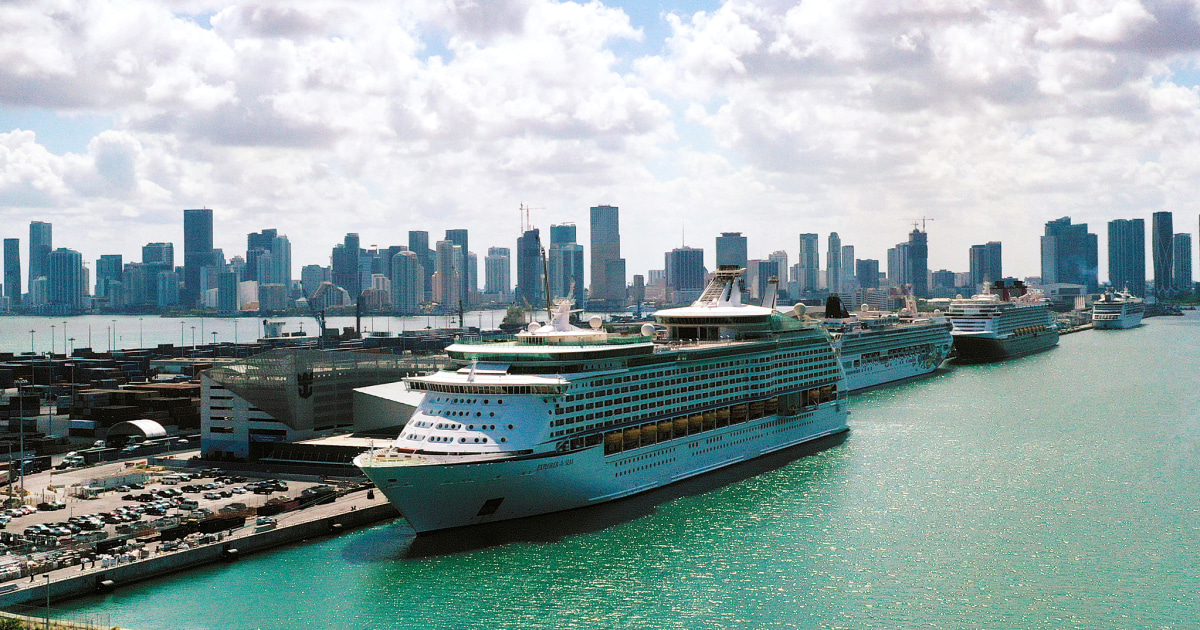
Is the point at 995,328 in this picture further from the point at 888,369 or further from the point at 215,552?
the point at 215,552

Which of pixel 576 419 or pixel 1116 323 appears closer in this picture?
pixel 576 419

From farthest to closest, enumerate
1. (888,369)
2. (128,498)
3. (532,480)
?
(888,369), (128,498), (532,480)

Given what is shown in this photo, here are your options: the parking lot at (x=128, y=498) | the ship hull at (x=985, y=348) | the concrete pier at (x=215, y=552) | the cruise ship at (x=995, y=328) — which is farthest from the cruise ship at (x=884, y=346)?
the parking lot at (x=128, y=498)

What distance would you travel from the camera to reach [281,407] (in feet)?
143

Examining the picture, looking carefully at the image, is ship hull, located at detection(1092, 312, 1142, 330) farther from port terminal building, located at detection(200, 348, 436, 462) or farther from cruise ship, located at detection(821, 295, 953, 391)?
port terminal building, located at detection(200, 348, 436, 462)

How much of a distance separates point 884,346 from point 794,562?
51.3 meters

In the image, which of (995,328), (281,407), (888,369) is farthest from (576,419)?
(995,328)

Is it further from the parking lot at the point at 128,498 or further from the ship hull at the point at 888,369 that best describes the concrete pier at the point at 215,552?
the ship hull at the point at 888,369

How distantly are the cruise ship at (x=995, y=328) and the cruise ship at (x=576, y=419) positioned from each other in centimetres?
5796

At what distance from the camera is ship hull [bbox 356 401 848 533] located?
2828cm

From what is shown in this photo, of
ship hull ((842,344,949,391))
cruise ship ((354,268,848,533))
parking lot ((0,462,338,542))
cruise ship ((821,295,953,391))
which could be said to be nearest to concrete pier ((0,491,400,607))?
parking lot ((0,462,338,542))

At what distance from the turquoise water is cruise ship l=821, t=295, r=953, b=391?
2864cm

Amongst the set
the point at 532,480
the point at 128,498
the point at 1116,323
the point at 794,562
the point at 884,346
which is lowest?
the point at 794,562

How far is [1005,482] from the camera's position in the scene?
37.2 metres
